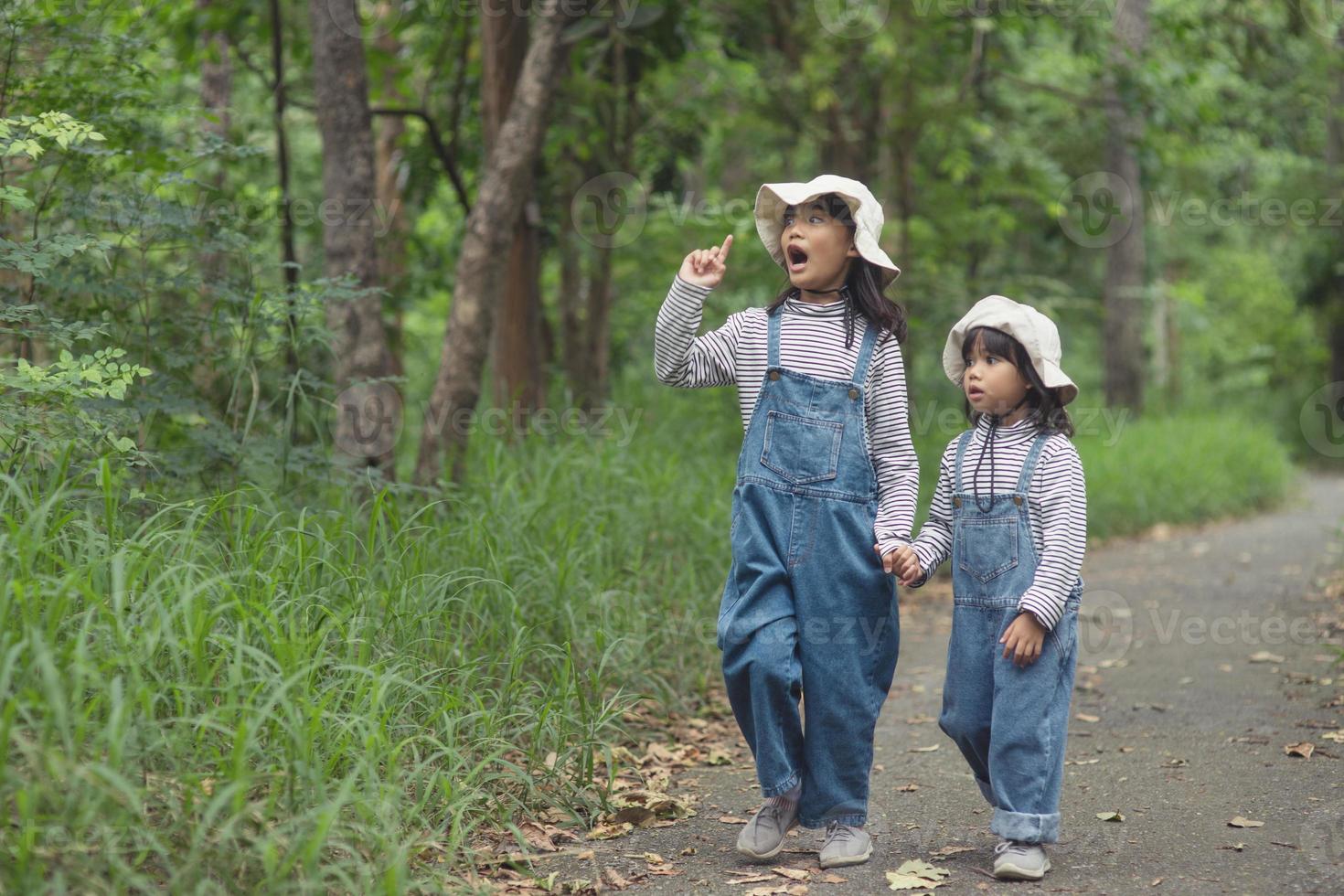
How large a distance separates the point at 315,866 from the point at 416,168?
6472mm

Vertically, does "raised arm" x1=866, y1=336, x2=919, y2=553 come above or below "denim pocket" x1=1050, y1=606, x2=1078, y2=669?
above

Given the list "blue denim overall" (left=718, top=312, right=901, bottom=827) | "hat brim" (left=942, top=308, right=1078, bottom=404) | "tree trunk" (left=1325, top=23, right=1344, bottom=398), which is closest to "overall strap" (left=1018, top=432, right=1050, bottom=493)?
"hat brim" (left=942, top=308, right=1078, bottom=404)

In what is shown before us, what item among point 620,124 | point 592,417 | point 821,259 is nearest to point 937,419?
point 592,417

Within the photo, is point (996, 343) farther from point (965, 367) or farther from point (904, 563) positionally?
point (904, 563)

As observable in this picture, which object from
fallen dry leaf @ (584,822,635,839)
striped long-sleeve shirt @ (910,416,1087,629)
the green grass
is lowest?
fallen dry leaf @ (584,822,635,839)

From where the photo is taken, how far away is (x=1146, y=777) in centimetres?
417

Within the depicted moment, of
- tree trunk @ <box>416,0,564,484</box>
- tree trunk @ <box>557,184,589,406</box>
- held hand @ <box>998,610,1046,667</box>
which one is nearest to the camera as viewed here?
A: held hand @ <box>998,610,1046,667</box>

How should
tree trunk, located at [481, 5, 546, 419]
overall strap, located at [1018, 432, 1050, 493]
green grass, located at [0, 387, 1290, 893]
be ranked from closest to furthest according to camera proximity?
1. green grass, located at [0, 387, 1290, 893]
2. overall strap, located at [1018, 432, 1050, 493]
3. tree trunk, located at [481, 5, 546, 419]

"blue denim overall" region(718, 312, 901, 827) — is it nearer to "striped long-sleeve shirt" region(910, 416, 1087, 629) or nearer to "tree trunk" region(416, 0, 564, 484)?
"striped long-sleeve shirt" region(910, 416, 1087, 629)

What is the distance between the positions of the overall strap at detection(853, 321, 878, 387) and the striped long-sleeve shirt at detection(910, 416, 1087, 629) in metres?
0.32

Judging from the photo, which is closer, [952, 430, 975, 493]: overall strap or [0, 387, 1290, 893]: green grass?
[0, 387, 1290, 893]: green grass

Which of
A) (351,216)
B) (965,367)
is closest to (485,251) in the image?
(351,216)

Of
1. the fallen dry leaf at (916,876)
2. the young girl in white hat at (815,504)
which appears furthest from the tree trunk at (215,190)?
the fallen dry leaf at (916,876)

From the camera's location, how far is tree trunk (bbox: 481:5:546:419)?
717cm
